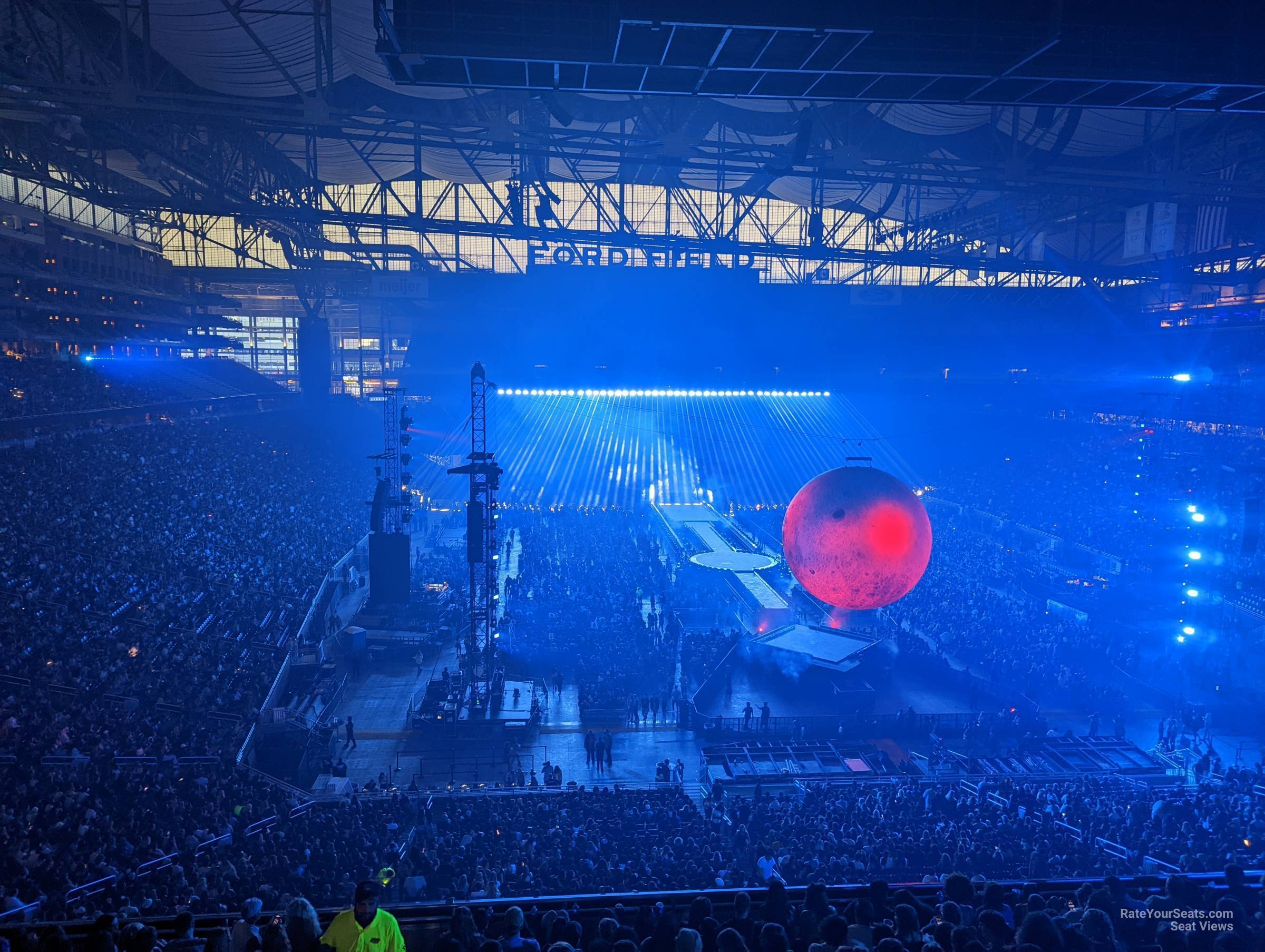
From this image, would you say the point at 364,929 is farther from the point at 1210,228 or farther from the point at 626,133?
the point at 1210,228

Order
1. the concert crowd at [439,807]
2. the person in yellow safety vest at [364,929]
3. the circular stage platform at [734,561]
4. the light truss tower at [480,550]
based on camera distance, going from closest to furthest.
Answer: the person in yellow safety vest at [364,929], the concert crowd at [439,807], the light truss tower at [480,550], the circular stage platform at [734,561]

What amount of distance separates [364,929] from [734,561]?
62.4ft

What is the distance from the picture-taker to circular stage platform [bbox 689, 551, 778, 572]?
846 inches

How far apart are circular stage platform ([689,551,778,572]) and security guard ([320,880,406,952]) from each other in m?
17.7

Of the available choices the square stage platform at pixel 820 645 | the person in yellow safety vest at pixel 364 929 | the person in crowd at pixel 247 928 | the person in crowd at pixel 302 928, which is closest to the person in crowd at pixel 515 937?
the person in yellow safety vest at pixel 364 929

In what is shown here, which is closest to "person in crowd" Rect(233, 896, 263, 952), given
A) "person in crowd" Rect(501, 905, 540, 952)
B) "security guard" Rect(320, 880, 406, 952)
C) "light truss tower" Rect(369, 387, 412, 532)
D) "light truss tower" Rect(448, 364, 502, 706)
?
"security guard" Rect(320, 880, 406, 952)

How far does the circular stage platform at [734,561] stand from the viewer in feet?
70.5

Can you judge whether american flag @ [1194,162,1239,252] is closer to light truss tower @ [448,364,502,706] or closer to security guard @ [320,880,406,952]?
light truss tower @ [448,364,502,706]

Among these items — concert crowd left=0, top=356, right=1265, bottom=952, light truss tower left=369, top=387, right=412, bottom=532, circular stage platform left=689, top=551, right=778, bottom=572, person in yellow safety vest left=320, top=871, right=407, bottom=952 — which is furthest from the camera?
circular stage platform left=689, top=551, right=778, bottom=572

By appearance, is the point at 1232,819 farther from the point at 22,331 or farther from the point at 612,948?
the point at 22,331

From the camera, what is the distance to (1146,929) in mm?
4617

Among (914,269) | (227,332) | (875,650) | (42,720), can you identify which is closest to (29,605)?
(42,720)

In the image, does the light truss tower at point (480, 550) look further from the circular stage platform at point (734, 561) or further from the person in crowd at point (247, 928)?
the person in crowd at point (247, 928)

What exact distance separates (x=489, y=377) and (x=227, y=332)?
119 ft
